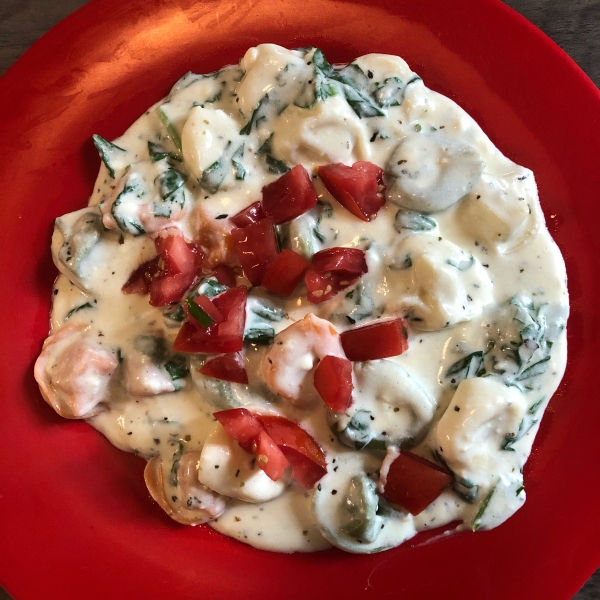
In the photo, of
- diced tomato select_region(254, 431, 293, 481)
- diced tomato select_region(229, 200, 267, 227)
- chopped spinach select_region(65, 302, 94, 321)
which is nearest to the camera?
diced tomato select_region(254, 431, 293, 481)

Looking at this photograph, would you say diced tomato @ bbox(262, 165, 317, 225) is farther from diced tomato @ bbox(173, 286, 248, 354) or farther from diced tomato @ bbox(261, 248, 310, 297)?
diced tomato @ bbox(173, 286, 248, 354)

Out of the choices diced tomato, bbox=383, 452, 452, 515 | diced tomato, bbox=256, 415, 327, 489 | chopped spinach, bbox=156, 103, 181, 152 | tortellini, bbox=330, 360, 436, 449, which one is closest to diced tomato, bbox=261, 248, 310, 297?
tortellini, bbox=330, 360, 436, 449

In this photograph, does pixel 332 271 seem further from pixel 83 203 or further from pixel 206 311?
pixel 83 203

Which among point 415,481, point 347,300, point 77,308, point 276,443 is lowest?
point 415,481

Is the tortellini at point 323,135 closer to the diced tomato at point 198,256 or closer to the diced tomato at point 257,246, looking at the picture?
the diced tomato at point 257,246

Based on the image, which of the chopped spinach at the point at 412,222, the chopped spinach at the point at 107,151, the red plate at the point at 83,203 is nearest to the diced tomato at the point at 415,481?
the red plate at the point at 83,203

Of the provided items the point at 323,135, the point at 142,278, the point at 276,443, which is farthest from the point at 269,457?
the point at 323,135

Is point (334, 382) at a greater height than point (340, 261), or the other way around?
point (340, 261)
